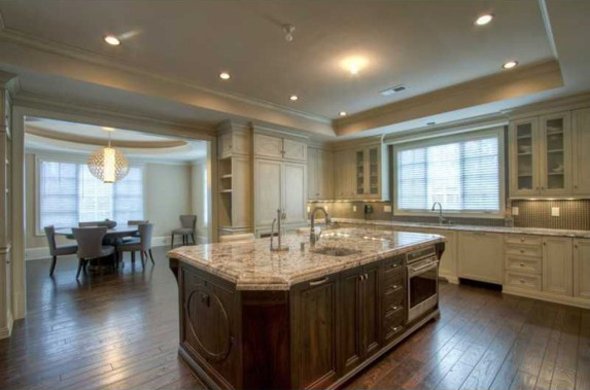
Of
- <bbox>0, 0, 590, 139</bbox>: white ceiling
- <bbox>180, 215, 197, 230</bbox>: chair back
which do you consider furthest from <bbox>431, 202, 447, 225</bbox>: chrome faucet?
<bbox>180, 215, 197, 230</bbox>: chair back

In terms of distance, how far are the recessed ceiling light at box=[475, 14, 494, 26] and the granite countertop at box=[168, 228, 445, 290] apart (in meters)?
2.09

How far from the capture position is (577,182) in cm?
→ 388

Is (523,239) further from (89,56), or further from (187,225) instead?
(187,225)

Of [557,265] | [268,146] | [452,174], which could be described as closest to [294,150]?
[268,146]

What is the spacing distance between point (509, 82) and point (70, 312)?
629cm

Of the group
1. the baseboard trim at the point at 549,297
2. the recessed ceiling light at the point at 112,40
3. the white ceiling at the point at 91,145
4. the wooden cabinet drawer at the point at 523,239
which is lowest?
the baseboard trim at the point at 549,297

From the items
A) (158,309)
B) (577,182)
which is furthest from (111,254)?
(577,182)

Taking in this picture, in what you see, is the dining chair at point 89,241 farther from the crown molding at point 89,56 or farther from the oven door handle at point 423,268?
the oven door handle at point 423,268

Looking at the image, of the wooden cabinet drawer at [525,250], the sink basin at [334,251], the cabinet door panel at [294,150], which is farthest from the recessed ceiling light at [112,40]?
the wooden cabinet drawer at [525,250]

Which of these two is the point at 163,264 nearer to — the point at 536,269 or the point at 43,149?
the point at 43,149

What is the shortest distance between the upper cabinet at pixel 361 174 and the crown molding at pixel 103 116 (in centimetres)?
321

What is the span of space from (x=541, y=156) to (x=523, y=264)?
154cm

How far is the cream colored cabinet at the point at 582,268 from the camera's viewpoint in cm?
371

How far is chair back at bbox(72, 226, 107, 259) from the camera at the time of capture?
524 centimetres
